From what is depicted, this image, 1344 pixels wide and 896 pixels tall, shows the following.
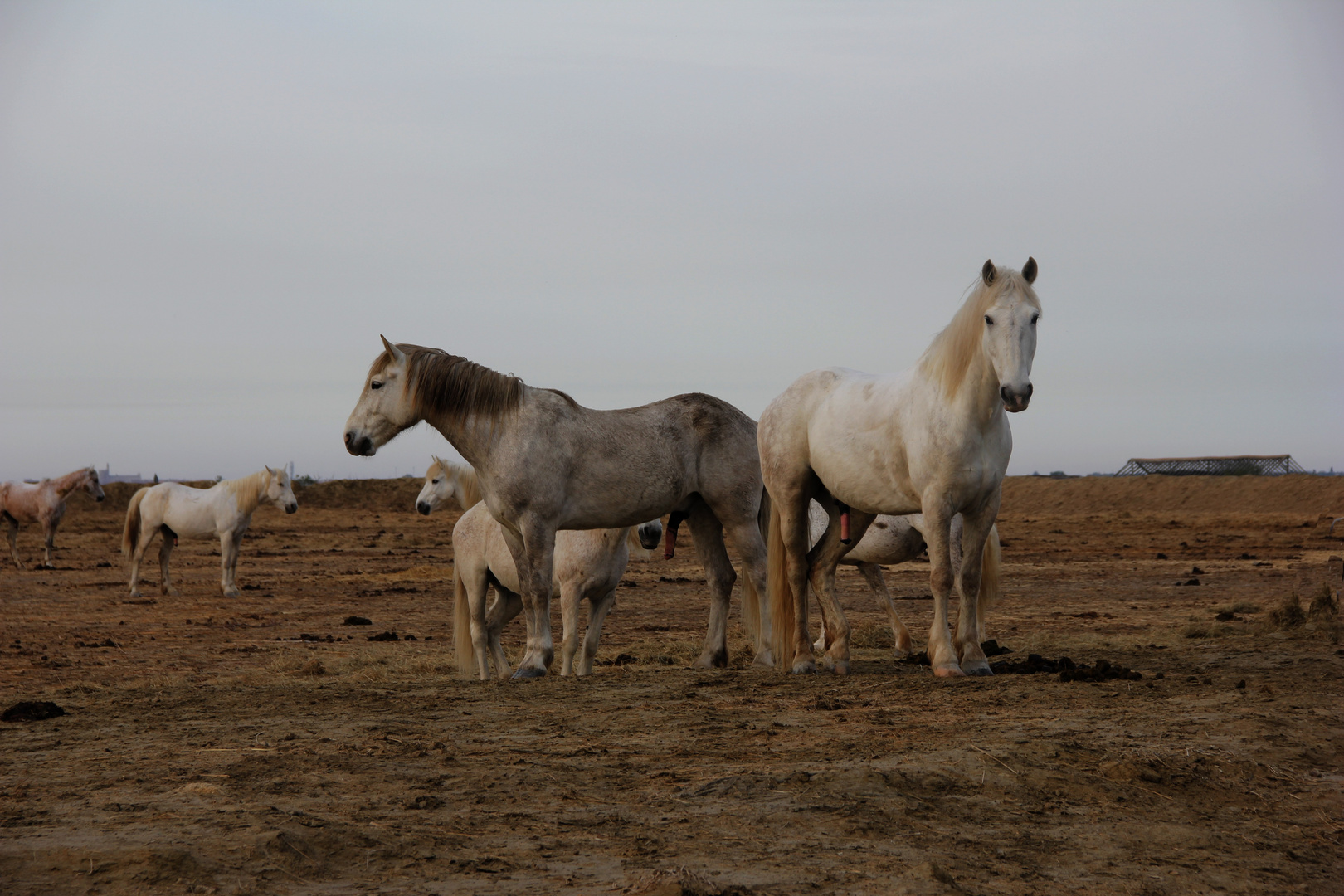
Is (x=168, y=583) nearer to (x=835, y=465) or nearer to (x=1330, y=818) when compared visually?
(x=835, y=465)

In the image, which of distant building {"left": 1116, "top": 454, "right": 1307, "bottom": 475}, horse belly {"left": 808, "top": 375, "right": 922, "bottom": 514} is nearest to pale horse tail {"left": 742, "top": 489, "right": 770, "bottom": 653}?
horse belly {"left": 808, "top": 375, "right": 922, "bottom": 514}

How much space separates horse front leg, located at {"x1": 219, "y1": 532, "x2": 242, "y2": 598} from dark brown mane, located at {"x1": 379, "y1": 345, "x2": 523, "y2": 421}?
11543 millimetres

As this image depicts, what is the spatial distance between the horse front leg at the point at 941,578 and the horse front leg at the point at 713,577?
1.94 m

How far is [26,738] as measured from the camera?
600 centimetres

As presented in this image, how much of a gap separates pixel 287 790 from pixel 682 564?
19859 mm

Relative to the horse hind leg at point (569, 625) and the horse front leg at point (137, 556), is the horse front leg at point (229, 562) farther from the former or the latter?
the horse hind leg at point (569, 625)

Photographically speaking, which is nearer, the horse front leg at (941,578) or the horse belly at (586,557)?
the horse front leg at (941,578)

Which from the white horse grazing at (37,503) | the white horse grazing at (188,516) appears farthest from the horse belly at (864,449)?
the white horse grazing at (37,503)

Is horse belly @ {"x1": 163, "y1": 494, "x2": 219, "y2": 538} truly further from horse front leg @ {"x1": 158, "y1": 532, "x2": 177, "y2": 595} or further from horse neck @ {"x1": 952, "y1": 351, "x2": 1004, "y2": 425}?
horse neck @ {"x1": 952, "y1": 351, "x2": 1004, "y2": 425}

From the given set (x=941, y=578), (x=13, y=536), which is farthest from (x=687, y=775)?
(x=13, y=536)

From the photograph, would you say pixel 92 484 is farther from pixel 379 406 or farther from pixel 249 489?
pixel 379 406

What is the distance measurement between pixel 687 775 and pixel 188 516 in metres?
16.8

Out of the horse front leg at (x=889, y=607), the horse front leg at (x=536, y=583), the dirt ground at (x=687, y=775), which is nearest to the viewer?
the dirt ground at (x=687, y=775)

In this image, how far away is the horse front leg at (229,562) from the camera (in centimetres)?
1842
